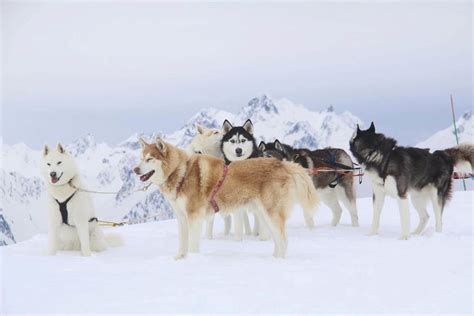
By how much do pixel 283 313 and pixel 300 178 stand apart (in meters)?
2.32

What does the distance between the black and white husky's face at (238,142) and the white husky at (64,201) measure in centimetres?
238

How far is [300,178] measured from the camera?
5.72 metres

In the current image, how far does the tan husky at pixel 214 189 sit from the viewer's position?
5.54 meters

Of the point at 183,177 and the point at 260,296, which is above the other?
the point at 183,177

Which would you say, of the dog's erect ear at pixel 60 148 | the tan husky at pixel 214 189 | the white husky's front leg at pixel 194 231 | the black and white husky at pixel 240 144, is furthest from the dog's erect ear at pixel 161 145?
the black and white husky at pixel 240 144

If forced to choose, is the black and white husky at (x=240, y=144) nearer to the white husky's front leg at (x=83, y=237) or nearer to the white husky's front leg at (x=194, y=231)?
the white husky's front leg at (x=194, y=231)

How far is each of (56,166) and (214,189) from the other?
196cm

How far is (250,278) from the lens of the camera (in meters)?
4.48

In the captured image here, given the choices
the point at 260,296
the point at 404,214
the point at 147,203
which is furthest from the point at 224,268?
the point at 147,203

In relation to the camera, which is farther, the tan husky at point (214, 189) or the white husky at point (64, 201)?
the white husky at point (64, 201)

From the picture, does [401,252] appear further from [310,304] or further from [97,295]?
[97,295]

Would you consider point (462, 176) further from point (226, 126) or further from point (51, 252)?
point (51, 252)

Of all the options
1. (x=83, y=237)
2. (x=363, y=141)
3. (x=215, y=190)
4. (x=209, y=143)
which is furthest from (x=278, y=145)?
(x=83, y=237)

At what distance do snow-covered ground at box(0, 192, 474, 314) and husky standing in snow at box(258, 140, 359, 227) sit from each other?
1790 mm
